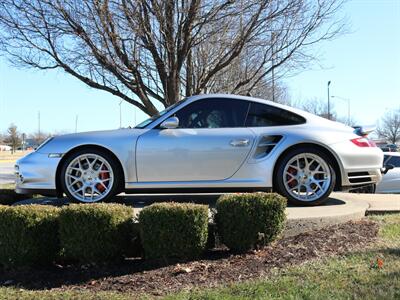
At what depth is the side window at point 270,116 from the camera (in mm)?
6004

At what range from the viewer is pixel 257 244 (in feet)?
14.8

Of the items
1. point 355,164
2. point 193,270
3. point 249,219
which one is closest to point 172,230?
point 193,270

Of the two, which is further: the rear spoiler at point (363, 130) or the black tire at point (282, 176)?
the rear spoiler at point (363, 130)

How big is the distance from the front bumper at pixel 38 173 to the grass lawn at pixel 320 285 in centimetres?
205

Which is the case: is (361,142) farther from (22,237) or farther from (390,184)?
(390,184)

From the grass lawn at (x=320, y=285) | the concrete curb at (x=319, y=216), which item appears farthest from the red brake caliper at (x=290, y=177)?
the grass lawn at (x=320, y=285)

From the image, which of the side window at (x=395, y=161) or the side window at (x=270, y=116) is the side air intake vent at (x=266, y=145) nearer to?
the side window at (x=270, y=116)

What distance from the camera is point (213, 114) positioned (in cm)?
599

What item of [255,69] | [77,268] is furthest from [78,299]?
[255,69]

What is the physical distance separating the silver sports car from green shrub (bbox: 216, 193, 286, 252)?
120 cm

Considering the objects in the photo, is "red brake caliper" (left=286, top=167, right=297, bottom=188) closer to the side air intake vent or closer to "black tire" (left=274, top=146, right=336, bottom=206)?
"black tire" (left=274, top=146, right=336, bottom=206)

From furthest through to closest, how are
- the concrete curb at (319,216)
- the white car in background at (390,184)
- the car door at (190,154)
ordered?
1. the white car in background at (390,184)
2. the car door at (190,154)
3. the concrete curb at (319,216)

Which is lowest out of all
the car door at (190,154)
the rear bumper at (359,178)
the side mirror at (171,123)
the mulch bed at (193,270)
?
the mulch bed at (193,270)

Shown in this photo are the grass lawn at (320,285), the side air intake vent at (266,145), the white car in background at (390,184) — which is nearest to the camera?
the grass lawn at (320,285)
